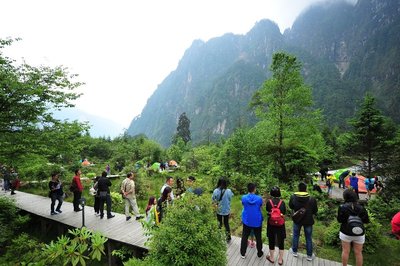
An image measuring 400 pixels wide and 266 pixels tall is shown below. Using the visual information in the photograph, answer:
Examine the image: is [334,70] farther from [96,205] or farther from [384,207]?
[96,205]

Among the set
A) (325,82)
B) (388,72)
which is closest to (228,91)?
(325,82)

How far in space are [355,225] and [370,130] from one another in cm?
1396

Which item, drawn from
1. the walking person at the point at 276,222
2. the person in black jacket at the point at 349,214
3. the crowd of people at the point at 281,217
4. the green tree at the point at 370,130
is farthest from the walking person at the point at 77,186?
the green tree at the point at 370,130

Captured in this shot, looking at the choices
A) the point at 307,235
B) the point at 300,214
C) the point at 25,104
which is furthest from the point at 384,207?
the point at 25,104

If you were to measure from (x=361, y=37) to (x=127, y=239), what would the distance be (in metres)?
212

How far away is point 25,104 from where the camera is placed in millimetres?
7621

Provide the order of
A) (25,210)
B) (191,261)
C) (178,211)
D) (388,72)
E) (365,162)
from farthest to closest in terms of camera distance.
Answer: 1. (388,72)
2. (365,162)
3. (25,210)
4. (178,211)
5. (191,261)

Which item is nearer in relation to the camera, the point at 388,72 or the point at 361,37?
the point at 388,72

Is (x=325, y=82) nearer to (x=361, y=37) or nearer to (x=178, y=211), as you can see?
(x=361, y=37)

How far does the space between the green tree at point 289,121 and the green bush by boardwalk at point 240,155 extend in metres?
0.06

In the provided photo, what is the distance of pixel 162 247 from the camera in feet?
13.1

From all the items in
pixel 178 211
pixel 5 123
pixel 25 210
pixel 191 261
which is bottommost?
pixel 25 210

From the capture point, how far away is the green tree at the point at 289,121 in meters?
12.9

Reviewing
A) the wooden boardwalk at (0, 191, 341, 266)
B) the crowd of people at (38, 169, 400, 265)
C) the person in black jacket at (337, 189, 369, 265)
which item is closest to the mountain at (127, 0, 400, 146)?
the wooden boardwalk at (0, 191, 341, 266)
